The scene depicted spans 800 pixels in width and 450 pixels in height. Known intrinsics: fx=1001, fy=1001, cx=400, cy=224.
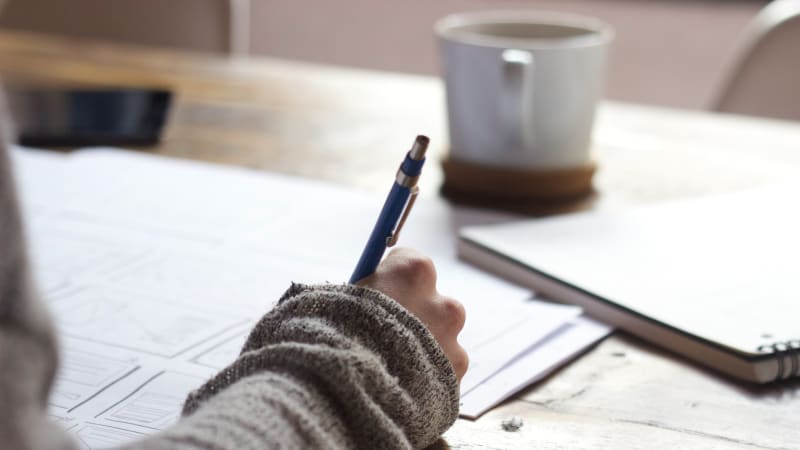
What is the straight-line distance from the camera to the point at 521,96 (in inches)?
31.4

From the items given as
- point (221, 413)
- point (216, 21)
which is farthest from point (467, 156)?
point (216, 21)

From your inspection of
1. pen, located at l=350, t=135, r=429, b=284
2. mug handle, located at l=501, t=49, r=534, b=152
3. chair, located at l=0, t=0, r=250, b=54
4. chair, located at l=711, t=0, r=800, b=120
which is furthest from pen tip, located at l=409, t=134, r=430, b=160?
chair, located at l=0, t=0, r=250, b=54

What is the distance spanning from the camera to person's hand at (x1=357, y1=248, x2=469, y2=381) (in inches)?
19.2

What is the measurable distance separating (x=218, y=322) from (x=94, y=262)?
0.47ft

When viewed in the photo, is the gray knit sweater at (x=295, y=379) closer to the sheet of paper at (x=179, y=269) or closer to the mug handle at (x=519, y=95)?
the sheet of paper at (x=179, y=269)

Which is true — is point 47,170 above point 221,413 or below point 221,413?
below

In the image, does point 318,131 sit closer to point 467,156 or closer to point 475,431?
point 467,156

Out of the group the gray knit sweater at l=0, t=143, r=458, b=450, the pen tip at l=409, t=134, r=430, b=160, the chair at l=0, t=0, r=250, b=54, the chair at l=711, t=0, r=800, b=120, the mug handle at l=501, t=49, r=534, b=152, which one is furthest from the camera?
the chair at l=0, t=0, r=250, b=54

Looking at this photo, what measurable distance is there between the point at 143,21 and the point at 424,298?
1199 mm

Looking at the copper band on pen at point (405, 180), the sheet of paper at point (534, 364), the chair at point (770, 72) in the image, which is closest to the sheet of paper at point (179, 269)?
the sheet of paper at point (534, 364)

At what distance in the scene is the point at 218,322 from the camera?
59 cm

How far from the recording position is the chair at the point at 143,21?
1509mm

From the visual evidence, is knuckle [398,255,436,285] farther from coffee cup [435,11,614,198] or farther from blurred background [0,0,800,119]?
blurred background [0,0,800,119]

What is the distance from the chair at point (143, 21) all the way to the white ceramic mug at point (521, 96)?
2.38 ft
